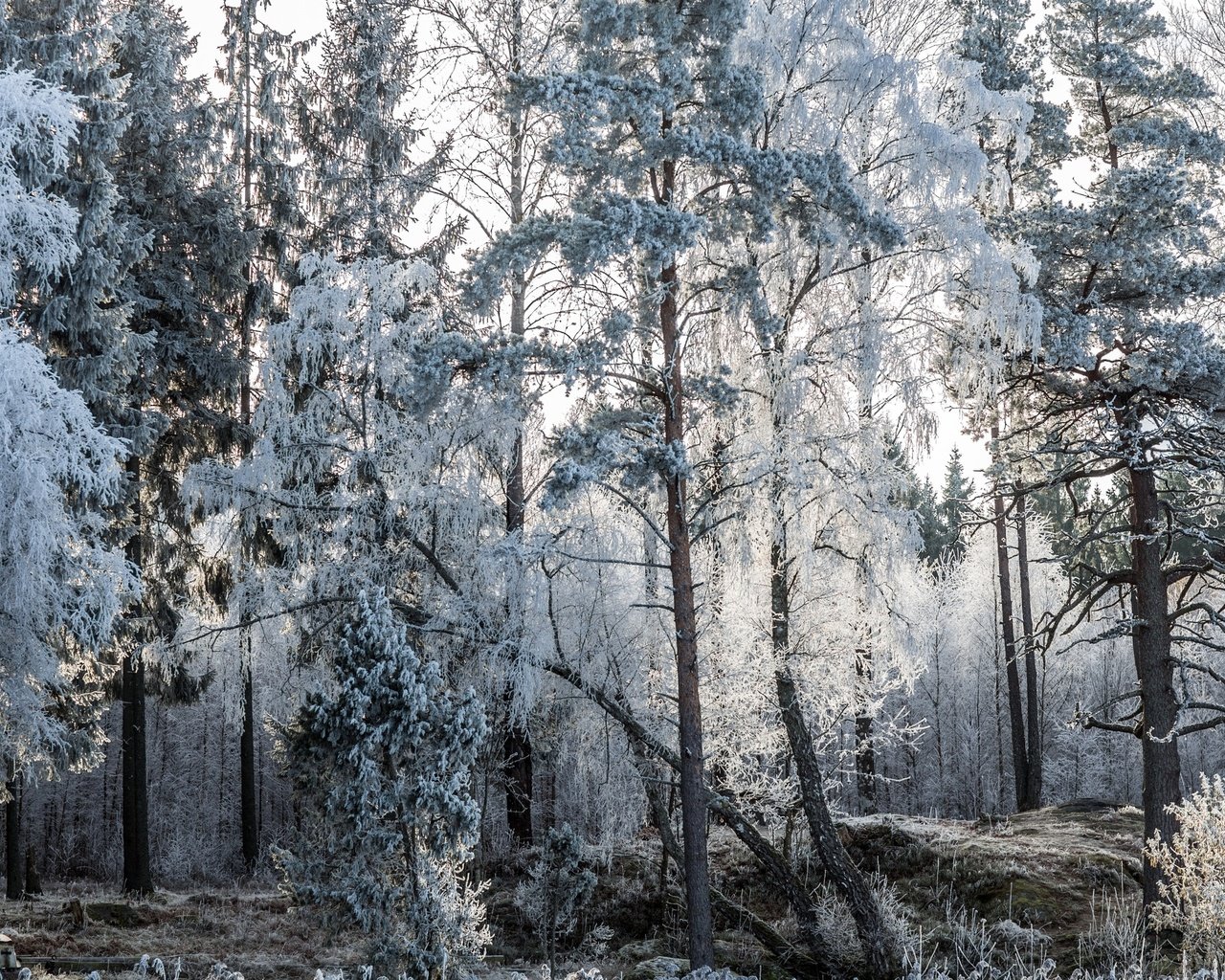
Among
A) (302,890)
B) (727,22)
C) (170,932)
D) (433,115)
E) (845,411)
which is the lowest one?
(170,932)

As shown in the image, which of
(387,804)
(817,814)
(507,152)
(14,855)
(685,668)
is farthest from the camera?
(14,855)

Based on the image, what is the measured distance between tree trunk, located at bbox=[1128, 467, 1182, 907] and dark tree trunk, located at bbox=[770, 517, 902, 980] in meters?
2.52

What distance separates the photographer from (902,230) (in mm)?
9242

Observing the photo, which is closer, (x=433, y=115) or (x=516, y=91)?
(x=516, y=91)

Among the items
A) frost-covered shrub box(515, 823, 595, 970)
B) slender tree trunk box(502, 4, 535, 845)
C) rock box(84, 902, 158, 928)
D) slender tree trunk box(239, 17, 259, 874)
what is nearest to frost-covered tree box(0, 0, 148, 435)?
slender tree trunk box(239, 17, 259, 874)

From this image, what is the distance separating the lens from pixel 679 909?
12.9 meters

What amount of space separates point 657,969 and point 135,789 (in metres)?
8.61

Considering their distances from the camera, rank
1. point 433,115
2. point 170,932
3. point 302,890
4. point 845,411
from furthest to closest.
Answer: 1. point 433,115
2. point 170,932
3. point 845,411
4. point 302,890

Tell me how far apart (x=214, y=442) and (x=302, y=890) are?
10464 mm

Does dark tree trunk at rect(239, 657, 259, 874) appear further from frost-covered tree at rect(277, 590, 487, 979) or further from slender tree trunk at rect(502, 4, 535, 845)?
frost-covered tree at rect(277, 590, 487, 979)

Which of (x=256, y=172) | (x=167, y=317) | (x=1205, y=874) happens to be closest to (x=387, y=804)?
(x=1205, y=874)

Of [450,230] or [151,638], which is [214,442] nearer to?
[151,638]

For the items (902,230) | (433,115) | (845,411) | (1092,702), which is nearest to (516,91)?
(902,230)

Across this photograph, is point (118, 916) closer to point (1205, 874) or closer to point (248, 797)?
point (248, 797)
